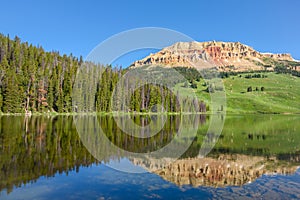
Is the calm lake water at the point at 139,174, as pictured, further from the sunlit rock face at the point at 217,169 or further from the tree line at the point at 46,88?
the tree line at the point at 46,88

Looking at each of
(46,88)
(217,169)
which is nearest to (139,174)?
(217,169)

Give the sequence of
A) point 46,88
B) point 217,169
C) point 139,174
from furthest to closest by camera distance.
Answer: point 46,88, point 217,169, point 139,174

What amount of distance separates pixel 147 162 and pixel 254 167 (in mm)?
6824

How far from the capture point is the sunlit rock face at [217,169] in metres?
13.1

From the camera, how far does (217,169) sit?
15.3m

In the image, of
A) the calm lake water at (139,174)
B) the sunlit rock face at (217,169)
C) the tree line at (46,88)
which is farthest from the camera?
the tree line at (46,88)

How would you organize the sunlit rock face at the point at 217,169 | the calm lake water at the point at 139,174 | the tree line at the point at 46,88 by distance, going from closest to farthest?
the calm lake water at the point at 139,174, the sunlit rock face at the point at 217,169, the tree line at the point at 46,88

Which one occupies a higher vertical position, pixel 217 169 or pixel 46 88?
pixel 46 88

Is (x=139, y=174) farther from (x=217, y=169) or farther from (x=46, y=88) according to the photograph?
(x=46, y=88)

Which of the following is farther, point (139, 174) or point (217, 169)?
point (217, 169)

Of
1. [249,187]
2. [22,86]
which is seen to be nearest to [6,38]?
[22,86]

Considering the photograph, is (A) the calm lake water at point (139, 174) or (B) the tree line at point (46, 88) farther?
(B) the tree line at point (46, 88)

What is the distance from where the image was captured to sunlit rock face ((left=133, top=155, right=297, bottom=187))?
43.0 ft

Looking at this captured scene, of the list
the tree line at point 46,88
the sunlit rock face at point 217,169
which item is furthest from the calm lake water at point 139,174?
the tree line at point 46,88
